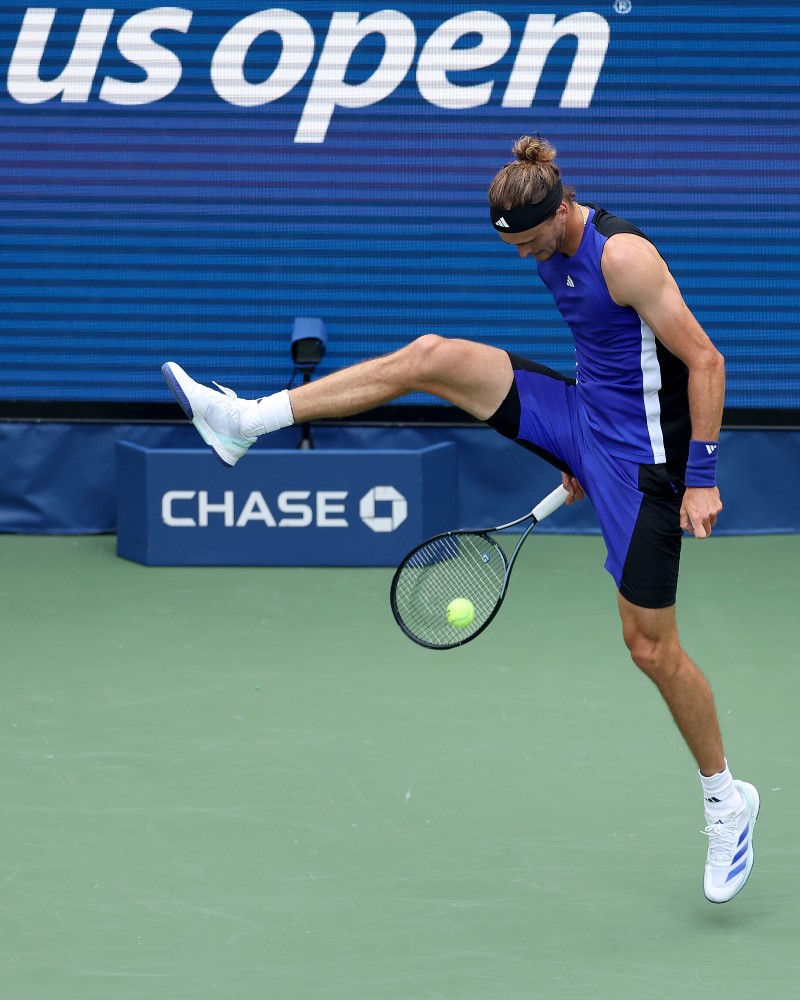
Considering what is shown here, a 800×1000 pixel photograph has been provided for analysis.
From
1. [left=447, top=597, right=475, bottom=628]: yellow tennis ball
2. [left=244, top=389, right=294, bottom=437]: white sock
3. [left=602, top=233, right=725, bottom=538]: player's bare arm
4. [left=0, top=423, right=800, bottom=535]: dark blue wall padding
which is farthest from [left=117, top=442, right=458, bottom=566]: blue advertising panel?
[left=602, top=233, right=725, bottom=538]: player's bare arm

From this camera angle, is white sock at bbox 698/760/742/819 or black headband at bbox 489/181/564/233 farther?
white sock at bbox 698/760/742/819

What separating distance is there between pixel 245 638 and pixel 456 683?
1058 millimetres

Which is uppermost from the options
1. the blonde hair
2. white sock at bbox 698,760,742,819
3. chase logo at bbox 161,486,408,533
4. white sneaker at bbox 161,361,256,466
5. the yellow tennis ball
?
the blonde hair

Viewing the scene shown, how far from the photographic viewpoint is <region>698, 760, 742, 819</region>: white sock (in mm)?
4094

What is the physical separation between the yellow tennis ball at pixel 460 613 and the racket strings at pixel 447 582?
22 millimetres

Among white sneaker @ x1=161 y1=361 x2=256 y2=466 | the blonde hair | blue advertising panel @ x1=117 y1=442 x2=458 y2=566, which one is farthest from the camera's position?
blue advertising panel @ x1=117 y1=442 x2=458 y2=566

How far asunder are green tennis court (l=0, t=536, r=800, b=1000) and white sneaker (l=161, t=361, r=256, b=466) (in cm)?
108

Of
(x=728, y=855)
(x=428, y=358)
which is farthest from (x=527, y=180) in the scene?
(x=728, y=855)

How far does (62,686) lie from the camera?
586cm

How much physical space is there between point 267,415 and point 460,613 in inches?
31.9

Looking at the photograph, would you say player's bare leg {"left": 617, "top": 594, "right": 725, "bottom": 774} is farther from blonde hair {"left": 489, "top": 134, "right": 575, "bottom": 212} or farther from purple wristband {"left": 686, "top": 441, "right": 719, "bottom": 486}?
blonde hair {"left": 489, "top": 134, "right": 575, "bottom": 212}

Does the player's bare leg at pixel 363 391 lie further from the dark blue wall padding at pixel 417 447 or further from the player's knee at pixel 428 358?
the dark blue wall padding at pixel 417 447

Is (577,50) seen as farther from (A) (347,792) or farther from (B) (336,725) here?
(A) (347,792)

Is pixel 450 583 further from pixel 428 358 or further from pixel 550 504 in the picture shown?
pixel 428 358
